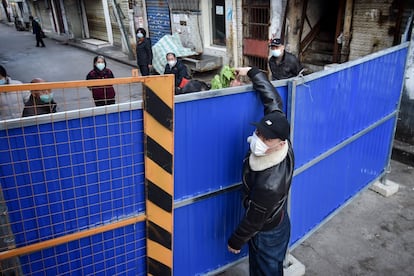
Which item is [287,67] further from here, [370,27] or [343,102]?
[370,27]

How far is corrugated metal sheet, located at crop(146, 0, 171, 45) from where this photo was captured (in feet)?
45.3

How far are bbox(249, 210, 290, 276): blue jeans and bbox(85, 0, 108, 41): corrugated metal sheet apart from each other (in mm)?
19632

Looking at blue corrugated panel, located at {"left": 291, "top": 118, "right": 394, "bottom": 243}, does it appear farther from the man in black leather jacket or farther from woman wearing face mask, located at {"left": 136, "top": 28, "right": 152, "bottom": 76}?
woman wearing face mask, located at {"left": 136, "top": 28, "right": 152, "bottom": 76}

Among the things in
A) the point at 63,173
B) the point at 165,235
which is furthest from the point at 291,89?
the point at 63,173

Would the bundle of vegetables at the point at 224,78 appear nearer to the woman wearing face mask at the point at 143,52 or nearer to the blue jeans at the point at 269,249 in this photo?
the blue jeans at the point at 269,249

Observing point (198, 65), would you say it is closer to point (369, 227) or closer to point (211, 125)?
point (369, 227)

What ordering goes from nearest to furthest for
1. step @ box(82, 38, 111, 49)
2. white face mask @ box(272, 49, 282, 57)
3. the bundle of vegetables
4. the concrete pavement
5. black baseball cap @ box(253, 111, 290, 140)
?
black baseball cap @ box(253, 111, 290, 140), the concrete pavement, the bundle of vegetables, white face mask @ box(272, 49, 282, 57), step @ box(82, 38, 111, 49)

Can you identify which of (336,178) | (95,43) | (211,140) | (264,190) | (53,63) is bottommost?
(53,63)

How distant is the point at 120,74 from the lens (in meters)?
13.7

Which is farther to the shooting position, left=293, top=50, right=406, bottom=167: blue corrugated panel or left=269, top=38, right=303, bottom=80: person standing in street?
left=269, top=38, right=303, bottom=80: person standing in street

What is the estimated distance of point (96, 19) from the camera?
68.5ft

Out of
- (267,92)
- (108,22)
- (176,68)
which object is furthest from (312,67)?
(108,22)

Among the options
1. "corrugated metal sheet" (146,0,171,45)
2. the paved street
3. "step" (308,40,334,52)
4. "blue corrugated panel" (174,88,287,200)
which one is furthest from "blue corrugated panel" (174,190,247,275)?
"corrugated metal sheet" (146,0,171,45)

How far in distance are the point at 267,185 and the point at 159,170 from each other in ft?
2.53
